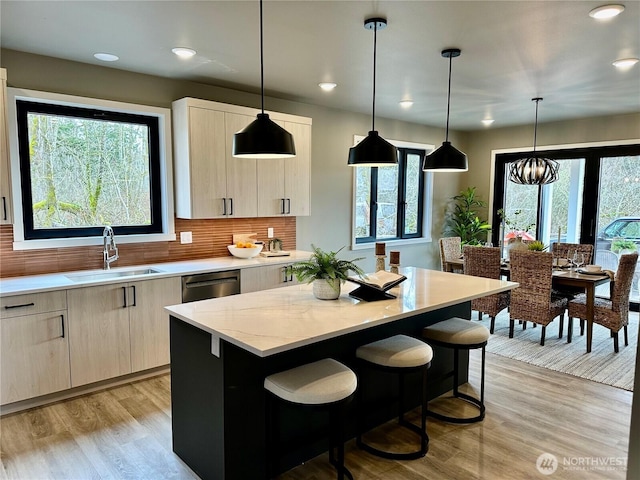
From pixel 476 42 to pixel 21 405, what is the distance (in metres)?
4.11

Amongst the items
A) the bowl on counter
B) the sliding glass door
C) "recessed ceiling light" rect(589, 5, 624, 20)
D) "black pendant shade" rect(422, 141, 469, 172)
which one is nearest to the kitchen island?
"black pendant shade" rect(422, 141, 469, 172)

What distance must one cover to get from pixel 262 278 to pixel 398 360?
2.07m

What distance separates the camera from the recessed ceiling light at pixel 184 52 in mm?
3318

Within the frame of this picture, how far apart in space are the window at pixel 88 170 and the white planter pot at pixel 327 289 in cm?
215

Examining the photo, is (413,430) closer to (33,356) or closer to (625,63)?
(33,356)

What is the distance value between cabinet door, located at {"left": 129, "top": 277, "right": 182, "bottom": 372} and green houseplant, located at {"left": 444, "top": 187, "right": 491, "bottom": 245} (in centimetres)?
503

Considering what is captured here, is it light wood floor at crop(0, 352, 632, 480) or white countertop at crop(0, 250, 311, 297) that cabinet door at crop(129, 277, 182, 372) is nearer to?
white countertop at crop(0, 250, 311, 297)

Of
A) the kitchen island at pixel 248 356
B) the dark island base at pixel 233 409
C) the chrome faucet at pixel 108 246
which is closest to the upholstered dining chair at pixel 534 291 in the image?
the kitchen island at pixel 248 356

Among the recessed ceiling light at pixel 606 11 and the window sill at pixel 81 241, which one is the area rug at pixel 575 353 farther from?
the window sill at pixel 81 241

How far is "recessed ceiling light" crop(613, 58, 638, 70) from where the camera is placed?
11.5 ft

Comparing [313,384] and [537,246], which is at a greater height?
[537,246]

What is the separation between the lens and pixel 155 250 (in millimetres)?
4223

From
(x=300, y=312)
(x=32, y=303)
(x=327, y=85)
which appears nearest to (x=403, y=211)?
(x=327, y=85)

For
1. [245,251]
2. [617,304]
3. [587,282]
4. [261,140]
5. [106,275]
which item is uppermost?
[261,140]
